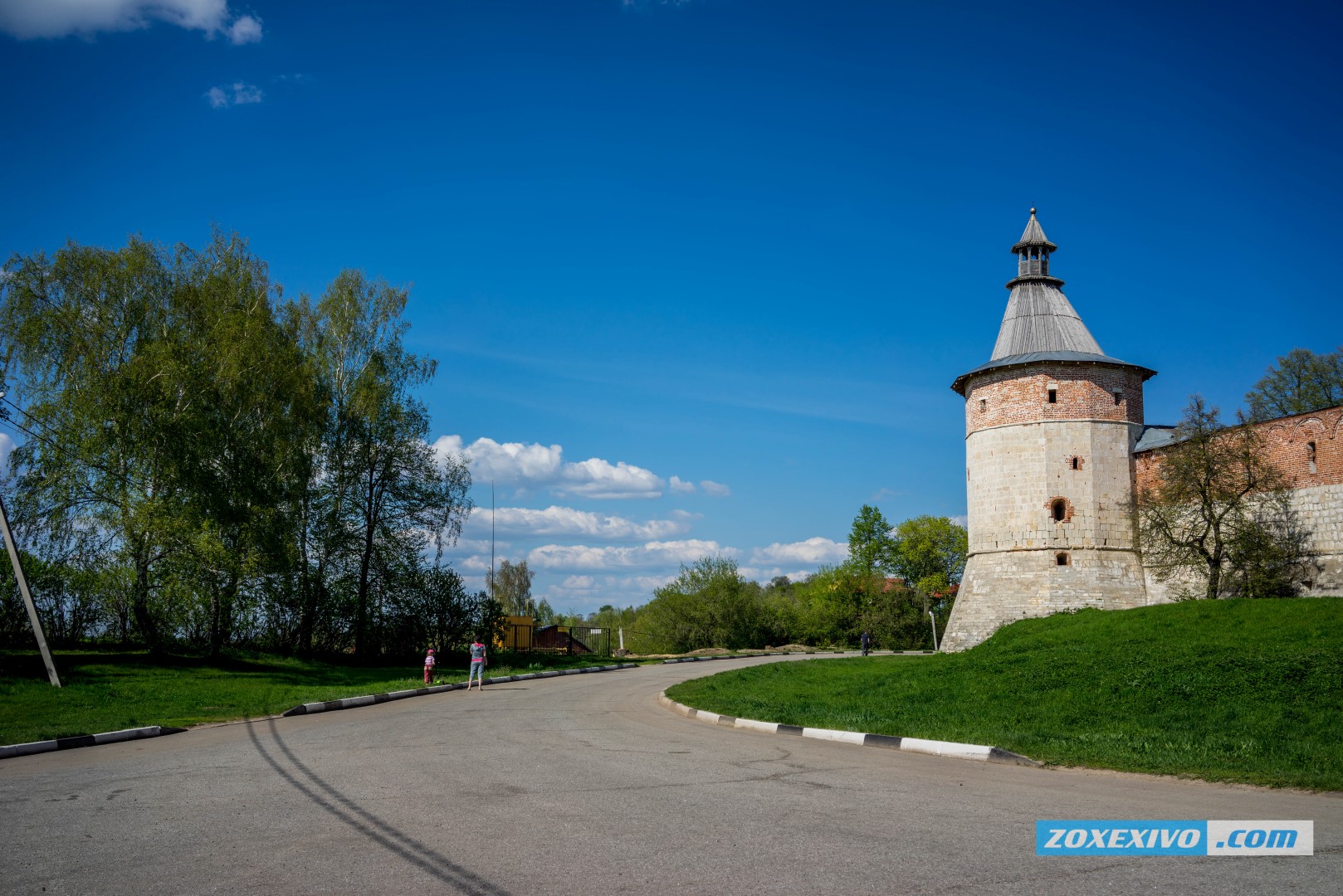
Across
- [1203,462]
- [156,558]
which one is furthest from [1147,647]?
[156,558]

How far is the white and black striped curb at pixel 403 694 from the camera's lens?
57.4 feet

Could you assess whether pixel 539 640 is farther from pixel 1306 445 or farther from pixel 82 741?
pixel 82 741

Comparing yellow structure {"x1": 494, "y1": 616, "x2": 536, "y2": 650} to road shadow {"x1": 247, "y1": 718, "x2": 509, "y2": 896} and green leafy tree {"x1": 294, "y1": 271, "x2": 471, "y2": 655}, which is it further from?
road shadow {"x1": 247, "y1": 718, "x2": 509, "y2": 896}

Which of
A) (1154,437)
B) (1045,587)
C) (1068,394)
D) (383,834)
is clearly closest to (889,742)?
(383,834)

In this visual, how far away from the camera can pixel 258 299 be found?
95.7 ft

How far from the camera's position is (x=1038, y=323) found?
30938mm

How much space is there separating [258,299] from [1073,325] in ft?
91.0

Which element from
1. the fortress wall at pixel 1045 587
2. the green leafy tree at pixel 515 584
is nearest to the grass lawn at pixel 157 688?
the fortress wall at pixel 1045 587

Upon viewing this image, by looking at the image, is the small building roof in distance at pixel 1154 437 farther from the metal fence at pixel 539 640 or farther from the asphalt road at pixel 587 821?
the metal fence at pixel 539 640

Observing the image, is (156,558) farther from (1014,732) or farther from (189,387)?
(1014,732)

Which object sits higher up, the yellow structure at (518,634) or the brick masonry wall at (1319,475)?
the brick masonry wall at (1319,475)

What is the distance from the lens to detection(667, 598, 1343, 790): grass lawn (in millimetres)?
10023

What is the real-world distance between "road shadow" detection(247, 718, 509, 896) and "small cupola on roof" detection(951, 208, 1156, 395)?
86.3 ft

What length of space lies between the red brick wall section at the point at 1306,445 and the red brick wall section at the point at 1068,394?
4.86 meters
